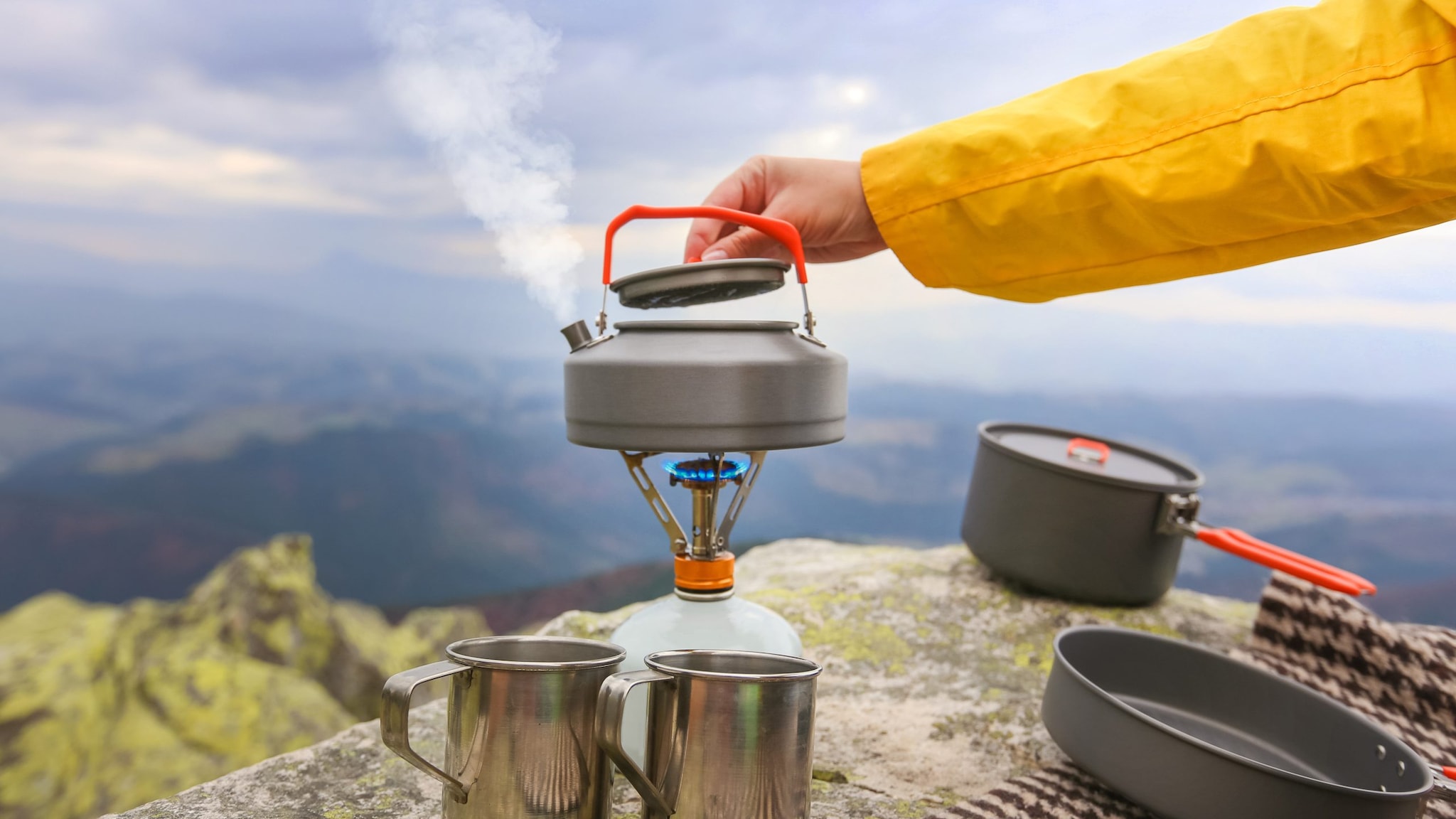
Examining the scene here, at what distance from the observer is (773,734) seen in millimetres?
719

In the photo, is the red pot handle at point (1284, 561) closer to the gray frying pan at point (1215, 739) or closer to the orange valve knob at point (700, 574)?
the gray frying pan at point (1215, 739)

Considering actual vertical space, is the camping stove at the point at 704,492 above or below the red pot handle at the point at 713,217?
below

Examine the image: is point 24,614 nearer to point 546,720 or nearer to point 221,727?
point 221,727

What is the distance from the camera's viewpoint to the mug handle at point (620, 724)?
689mm

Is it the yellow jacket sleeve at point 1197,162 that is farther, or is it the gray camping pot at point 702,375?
the yellow jacket sleeve at point 1197,162

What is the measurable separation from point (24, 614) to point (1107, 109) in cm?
323

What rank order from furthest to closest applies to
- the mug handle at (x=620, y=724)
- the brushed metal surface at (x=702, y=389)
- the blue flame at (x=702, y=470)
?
1. the blue flame at (x=702, y=470)
2. the brushed metal surface at (x=702, y=389)
3. the mug handle at (x=620, y=724)

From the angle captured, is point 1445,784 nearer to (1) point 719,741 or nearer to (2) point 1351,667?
(2) point 1351,667

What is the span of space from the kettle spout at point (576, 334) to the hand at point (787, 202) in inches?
8.9

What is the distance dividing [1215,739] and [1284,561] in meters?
0.40

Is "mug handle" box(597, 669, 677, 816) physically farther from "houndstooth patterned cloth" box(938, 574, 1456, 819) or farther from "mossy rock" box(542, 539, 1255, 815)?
"houndstooth patterned cloth" box(938, 574, 1456, 819)

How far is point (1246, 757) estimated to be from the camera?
0.96 m

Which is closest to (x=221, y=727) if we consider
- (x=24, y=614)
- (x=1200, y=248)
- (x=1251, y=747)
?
(x=24, y=614)

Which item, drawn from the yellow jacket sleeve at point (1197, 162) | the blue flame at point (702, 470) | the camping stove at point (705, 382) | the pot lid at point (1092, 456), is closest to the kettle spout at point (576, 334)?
the camping stove at point (705, 382)
